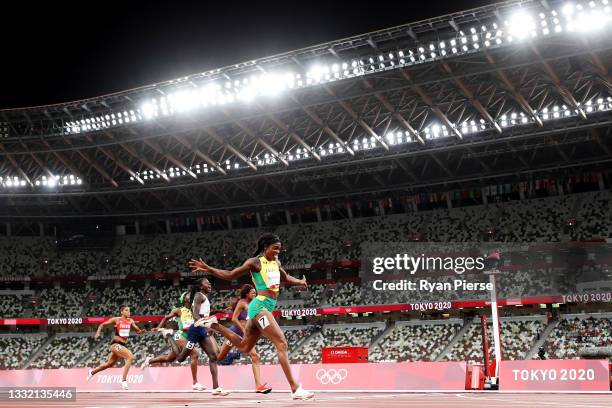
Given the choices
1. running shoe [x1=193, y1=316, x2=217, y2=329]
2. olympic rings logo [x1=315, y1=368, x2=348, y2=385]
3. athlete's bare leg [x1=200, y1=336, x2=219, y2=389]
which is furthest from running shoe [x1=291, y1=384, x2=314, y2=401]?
olympic rings logo [x1=315, y1=368, x2=348, y2=385]

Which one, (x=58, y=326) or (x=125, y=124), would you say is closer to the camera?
(x=125, y=124)

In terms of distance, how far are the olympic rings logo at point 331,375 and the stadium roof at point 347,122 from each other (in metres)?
16.2

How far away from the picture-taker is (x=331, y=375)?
2231cm

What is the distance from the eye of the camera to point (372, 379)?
70.9 feet

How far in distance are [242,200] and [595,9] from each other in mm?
30072

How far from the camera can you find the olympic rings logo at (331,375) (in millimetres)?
22094

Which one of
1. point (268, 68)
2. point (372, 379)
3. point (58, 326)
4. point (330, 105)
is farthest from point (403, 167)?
point (58, 326)

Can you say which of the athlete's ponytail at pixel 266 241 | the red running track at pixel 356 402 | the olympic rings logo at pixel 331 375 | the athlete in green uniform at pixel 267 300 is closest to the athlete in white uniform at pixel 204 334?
the red running track at pixel 356 402

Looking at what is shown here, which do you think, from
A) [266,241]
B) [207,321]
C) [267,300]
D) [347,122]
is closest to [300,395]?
[267,300]

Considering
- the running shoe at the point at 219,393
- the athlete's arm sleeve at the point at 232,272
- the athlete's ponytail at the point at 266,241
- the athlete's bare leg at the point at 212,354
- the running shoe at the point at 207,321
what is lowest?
the running shoe at the point at 219,393

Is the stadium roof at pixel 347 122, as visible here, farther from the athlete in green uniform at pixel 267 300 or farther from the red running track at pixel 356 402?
the athlete in green uniform at pixel 267 300

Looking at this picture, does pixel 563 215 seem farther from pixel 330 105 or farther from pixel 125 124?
pixel 125 124

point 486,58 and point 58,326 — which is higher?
point 486,58

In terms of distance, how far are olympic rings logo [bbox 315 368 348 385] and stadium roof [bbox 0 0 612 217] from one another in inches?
636
